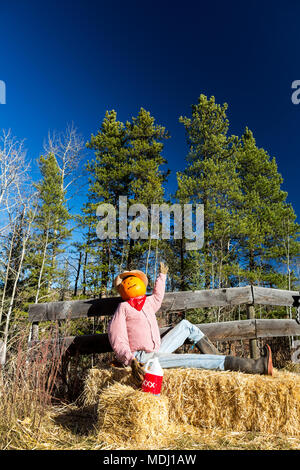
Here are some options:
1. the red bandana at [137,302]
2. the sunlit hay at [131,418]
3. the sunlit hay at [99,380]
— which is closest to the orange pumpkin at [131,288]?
the red bandana at [137,302]

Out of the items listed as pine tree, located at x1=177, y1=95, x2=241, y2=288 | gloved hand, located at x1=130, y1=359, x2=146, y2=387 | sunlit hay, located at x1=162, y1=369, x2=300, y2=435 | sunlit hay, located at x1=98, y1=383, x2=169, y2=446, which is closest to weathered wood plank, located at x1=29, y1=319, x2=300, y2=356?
sunlit hay, located at x1=162, y1=369, x2=300, y2=435

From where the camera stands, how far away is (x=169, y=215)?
16.2 metres

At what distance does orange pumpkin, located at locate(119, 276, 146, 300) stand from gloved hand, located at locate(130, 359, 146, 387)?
1.11 m

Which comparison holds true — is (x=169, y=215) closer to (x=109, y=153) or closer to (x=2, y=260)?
(x=109, y=153)

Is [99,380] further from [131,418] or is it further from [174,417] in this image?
[131,418]

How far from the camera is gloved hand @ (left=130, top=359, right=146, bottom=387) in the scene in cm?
240

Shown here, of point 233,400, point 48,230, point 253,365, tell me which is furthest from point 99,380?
point 48,230

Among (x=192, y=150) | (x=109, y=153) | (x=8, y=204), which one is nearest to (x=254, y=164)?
(x=192, y=150)

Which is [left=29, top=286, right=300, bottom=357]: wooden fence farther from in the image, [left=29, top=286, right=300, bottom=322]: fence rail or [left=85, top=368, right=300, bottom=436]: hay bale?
[left=85, top=368, right=300, bottom=436]: hay bale

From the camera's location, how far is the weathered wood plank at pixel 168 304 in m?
4.27

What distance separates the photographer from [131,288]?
3.51 meters

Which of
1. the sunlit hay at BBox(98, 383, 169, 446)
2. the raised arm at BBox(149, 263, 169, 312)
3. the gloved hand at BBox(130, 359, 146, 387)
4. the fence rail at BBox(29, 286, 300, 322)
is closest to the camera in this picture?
the sunlit hay at BBox(98, 383, 169, 446)

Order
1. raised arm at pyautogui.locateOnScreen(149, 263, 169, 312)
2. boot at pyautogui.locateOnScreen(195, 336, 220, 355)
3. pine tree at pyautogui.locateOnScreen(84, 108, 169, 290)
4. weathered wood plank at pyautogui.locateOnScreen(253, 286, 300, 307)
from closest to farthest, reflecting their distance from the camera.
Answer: boot at pyautogui.locateOnScreen(195, 336, 220, 355) → raised arm at pyautogui.locateOnScreen(149, 263, 169, 312) → weathered wood plank at pyautogui.locateOnScreen(253, 286, 300, 307) → pine tree at pyautogui.locateOnScreen(84, 108, 169, 290)

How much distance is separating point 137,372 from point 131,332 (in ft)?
2.44
